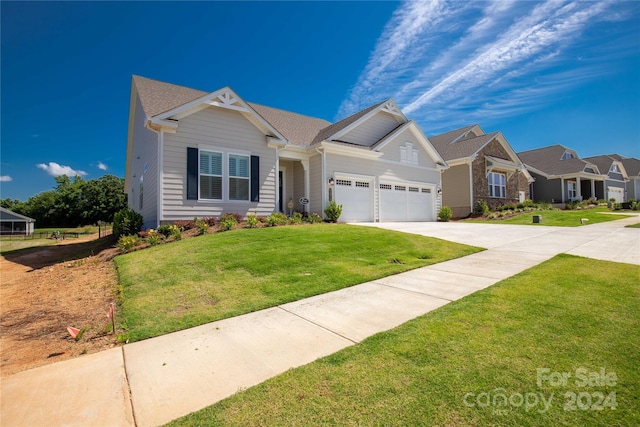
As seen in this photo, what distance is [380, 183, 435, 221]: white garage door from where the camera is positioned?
1731cm

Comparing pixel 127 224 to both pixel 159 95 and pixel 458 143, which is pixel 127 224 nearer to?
pixel 159 95

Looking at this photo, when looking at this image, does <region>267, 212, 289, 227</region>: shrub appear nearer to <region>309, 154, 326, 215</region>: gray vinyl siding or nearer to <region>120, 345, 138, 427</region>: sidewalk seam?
<region>309, 154, 326, 215</region>: gray vinyl siding

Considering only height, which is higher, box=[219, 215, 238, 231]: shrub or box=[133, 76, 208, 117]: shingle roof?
box=[133, 76, 208, 117]: shingle roof

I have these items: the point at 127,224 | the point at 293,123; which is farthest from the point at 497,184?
the point at 127,224

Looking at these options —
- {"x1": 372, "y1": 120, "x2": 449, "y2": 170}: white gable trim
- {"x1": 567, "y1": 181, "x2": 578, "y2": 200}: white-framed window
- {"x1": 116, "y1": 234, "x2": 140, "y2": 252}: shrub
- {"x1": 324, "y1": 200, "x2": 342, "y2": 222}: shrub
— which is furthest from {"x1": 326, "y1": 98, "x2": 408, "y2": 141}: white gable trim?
{"x1": 567, "y1": 181, "x2": 578, "y2": 200}: white-framed window

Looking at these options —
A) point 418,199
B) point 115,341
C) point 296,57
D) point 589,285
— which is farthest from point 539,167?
point 115,341

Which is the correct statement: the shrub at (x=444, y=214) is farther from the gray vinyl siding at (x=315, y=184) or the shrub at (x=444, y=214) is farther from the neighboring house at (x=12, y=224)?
the neighboring house at (x=12, y=224)

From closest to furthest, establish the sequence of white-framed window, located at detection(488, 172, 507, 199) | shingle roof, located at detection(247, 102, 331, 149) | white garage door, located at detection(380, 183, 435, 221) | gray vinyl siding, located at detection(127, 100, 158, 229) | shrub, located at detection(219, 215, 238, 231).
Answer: shrub, located at detection(219, 215, 238, 231) < gray vinyl siding, located at detection(127, 100, 158, 229) < shingle roof, located at detection(247, 102, 331, 149) < white garage door, located at detection(380, 183, 435, 221) < white-framed window, located at detection(488, 172, 507, 199)

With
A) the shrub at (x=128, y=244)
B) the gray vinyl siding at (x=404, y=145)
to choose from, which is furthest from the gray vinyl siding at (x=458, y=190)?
the shrub at (x=128, y=244)

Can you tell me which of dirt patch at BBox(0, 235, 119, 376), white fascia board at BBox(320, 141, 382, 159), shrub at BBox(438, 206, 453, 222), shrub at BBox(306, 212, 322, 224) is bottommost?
dirt patch at BBox(0, 235, 119, 376)

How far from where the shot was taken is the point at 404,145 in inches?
725

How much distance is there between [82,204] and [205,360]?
59.4 metres

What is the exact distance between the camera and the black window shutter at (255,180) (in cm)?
1284

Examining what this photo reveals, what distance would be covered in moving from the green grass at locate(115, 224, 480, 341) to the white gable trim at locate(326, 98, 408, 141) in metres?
7.54
